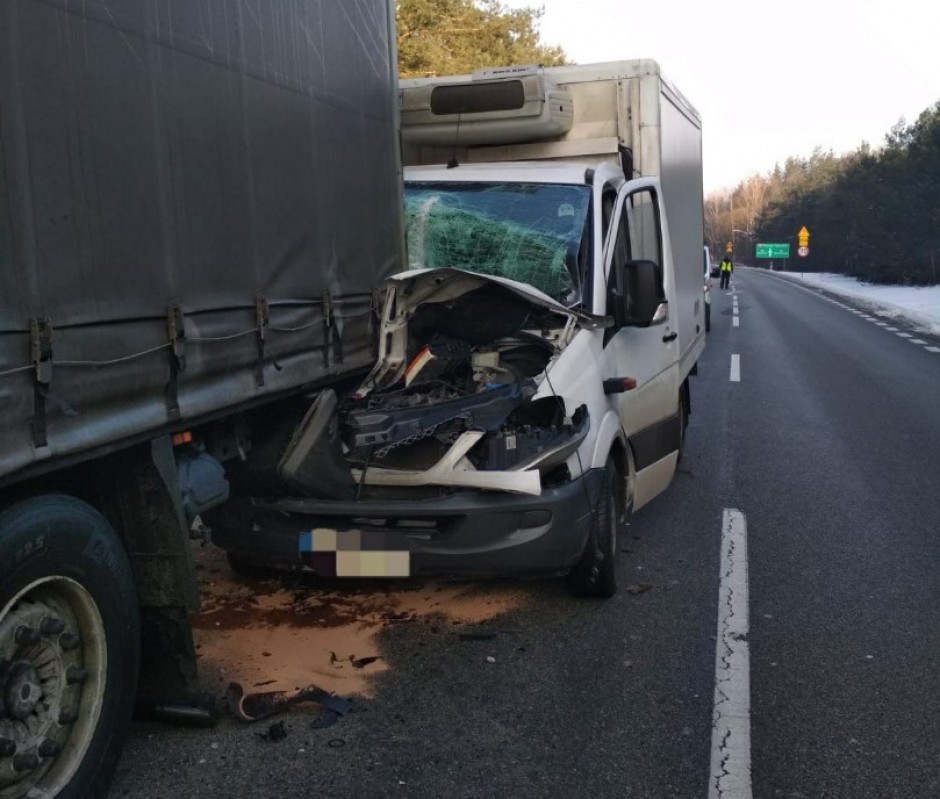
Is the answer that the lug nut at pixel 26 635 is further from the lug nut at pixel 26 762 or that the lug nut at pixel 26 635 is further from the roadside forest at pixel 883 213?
the roadside forest at pixel 883 213

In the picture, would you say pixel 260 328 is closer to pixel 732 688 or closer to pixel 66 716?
pixel 66 716

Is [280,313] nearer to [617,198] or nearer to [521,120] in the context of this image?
[617,198]

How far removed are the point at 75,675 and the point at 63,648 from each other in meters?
0.11

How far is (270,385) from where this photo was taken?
12.6 feet

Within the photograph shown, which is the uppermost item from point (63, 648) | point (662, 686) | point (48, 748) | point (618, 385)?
point (618, 385)

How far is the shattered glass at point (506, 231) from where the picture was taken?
Answer: 222 inches

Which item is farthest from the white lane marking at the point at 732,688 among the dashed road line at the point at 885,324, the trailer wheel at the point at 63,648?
the dashed road line at the point at 885,324

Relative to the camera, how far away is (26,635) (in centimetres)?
275

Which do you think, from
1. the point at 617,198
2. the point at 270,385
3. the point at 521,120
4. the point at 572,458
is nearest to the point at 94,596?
the point at 270,385

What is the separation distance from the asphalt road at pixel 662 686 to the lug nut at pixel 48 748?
51cm

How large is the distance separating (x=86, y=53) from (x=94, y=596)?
1.57 meters

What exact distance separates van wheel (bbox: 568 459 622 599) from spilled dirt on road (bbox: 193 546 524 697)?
0.36 m

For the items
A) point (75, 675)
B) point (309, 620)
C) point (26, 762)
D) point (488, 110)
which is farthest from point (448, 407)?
point (488, 110)

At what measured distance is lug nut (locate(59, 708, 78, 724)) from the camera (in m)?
2.95
